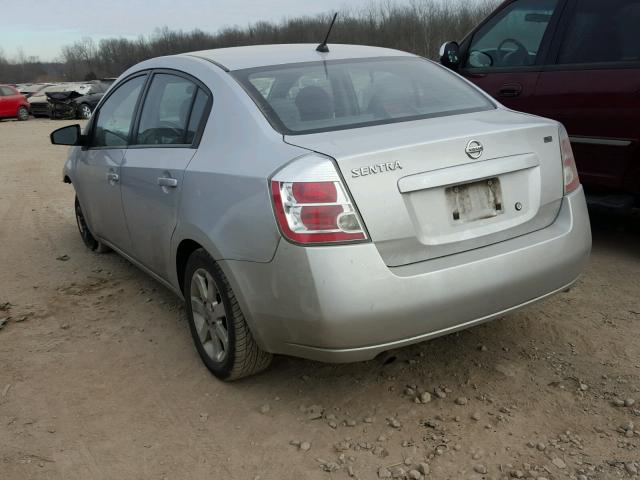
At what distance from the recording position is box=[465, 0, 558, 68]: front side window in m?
4.96

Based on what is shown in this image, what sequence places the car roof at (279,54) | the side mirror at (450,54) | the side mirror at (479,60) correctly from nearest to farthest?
the car roof at (279,54), the side mirror at (479,60), the side mirror at (450,54)

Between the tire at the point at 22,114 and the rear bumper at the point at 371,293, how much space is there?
28.3 metres

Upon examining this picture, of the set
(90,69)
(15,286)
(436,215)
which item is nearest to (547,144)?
(436,215)

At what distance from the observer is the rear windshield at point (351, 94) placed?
2.98 metres

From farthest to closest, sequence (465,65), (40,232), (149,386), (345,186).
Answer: (40,232) < (465,65) < (149,386) < (345,186)

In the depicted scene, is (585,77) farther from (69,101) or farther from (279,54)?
(69,101)

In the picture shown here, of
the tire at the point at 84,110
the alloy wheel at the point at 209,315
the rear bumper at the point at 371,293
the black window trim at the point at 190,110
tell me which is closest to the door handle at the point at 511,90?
the rear bumper at the point at 371,293

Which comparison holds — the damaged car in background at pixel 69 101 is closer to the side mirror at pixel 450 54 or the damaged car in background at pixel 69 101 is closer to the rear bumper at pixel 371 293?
the side mirror at pixel 450 54

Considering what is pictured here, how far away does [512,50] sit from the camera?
17.1 ft

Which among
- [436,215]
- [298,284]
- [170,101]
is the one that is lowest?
[298,284]

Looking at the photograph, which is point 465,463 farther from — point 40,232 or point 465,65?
point 40,232

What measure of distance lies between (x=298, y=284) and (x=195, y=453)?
0.86m

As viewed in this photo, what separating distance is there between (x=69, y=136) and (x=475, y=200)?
333 cm

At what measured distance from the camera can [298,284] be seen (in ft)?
8.19
